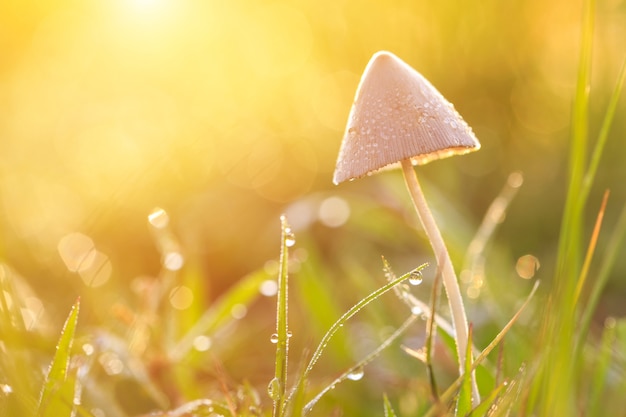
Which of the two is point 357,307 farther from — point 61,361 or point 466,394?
point 61,361

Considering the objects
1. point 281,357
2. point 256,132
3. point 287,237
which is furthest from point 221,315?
point 256,132

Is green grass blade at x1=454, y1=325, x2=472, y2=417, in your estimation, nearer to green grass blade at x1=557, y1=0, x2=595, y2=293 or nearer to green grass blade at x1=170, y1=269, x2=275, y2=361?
green grass blade at x1=557, y1=0, x2=595, y2=293

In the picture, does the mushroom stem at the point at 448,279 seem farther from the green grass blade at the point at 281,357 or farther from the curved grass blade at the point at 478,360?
the green grass blade at the point at 281,357

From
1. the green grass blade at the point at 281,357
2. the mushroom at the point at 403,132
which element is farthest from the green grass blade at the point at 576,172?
the green grass blade at the point at 281,357

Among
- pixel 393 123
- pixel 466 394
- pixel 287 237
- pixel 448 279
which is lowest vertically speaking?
pixel 466 394

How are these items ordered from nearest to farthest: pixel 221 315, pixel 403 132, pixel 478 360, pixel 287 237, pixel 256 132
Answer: pixel 478 360 → pixel 403 132 → pixel 287 237 → pixel 221 315 → pixel 256 132

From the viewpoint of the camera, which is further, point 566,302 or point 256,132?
point 256,132

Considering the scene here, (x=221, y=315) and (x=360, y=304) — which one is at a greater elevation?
(x=360, y=304)

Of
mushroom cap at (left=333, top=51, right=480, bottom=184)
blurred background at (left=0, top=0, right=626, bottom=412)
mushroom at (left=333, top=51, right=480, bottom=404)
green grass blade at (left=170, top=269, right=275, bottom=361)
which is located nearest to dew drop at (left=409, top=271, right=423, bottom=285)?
mushroom at (left=333, top=51, right=480, bottom=404)
